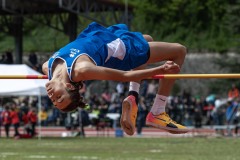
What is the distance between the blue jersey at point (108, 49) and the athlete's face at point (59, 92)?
0.51 ft

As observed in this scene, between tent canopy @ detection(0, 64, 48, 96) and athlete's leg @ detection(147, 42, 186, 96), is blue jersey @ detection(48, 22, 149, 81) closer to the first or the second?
athlete's leg @ detection(147, 42, 186, 96)

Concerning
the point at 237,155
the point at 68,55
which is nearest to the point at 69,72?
the point at 68,55

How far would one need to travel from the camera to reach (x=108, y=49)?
867 centimetres

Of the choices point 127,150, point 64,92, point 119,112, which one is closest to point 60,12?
point 119,112

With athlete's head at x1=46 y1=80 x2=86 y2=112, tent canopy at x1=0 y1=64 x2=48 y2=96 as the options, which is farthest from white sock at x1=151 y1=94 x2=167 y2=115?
tent canopy at x1=0 y1=64 x2=48 y2=96

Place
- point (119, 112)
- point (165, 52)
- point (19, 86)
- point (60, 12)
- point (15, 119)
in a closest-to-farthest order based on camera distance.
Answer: point (165, 52)
point (19, 86)
point (15, 119)
point (119, 112)
point (60, 12)

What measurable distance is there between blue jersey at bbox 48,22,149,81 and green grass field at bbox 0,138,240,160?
19.9 ft

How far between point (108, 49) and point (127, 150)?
9017mm

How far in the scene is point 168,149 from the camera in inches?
709

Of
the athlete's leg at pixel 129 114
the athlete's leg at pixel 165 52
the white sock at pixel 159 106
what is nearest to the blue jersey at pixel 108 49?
the athlete's leg at pixel 165 52

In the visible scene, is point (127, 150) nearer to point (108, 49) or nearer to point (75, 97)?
point (108, 49)

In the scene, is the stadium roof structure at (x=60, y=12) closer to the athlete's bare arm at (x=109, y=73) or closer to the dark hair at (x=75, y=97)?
the dark hair at (x=75, y=97)

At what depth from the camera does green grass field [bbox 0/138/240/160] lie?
1519 centimetres

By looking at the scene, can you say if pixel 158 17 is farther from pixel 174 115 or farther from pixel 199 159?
pixel 199 159
